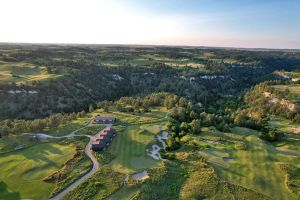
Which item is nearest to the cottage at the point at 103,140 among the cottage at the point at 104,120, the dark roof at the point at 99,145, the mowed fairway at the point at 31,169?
the dark roof at the point at 99,145

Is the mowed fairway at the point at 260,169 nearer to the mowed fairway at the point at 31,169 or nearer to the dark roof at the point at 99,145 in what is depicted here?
the dark roof at the point at 99,145

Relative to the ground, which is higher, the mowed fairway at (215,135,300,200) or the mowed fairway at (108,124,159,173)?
the mowed fairway at (215,135,300,200)

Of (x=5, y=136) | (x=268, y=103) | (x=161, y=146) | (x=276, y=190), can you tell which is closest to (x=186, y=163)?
(x=161, y=146)

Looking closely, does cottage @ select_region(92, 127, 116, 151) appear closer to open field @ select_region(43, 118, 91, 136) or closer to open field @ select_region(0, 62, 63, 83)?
open field @ select_region(43, 118, 91, 136)

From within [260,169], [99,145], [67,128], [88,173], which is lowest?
[67,128]

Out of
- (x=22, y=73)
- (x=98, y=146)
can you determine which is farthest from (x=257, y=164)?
(x=22, y=73)

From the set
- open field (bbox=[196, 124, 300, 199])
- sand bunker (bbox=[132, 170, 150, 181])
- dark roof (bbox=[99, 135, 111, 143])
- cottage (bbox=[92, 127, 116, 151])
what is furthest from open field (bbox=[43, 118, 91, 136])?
open field (bbox=[196, 124, 300, 199])

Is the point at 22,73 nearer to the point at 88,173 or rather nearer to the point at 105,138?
the point at 105,138
